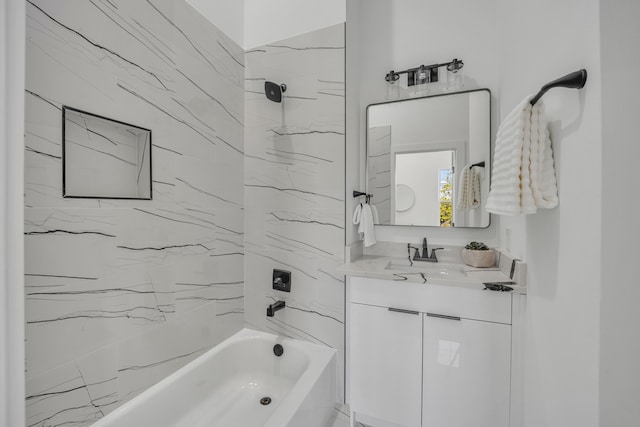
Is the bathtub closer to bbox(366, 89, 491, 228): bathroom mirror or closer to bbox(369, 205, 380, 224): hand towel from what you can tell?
bbox(369, 205, 380, 224): hand towel

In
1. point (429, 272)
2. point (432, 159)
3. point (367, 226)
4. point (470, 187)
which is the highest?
point (432, 159)

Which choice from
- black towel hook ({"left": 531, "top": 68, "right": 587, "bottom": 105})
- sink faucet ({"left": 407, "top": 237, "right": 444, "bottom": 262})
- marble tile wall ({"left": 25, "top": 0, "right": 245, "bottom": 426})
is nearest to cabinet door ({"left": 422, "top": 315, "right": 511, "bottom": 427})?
sink faucet ({"left": 407, "top": 237, "right": 444, "bottom": 262})

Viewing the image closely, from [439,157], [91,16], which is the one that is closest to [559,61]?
[439,157]

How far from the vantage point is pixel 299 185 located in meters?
1.80

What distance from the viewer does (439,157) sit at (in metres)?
1.75

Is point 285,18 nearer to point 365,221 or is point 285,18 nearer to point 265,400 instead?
point 365,221

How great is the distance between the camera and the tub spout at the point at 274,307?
5.63 feet

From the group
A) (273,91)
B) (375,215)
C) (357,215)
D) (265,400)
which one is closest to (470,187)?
(375,215)

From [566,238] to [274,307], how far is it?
1.51 m

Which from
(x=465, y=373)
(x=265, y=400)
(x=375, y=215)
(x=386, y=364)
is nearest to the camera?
(x=465, y=373)

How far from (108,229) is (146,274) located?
0.94 ft

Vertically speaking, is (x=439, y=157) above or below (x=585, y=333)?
above

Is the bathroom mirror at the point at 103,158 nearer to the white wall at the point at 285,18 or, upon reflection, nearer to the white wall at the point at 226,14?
the white wall at the point at 226,14
